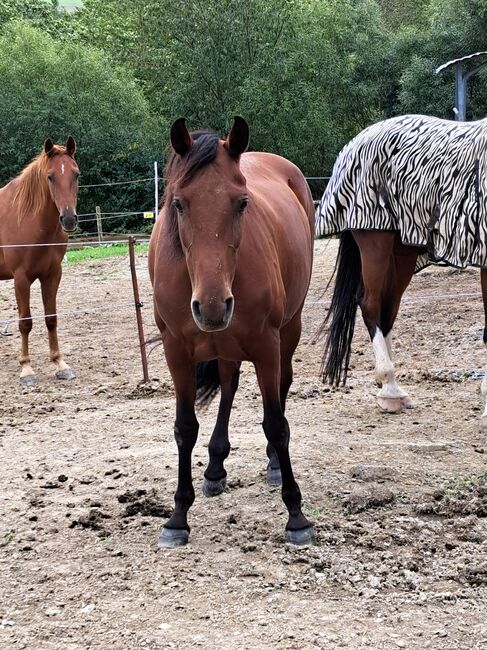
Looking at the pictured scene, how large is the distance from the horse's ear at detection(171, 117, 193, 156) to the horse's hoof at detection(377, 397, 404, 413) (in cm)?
281

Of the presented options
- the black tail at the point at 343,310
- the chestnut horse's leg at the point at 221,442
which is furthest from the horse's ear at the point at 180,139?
the black tail at the point at 343,310

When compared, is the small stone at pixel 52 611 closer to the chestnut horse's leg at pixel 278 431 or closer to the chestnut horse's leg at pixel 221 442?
the chestnut horse's leg at pixel 278 431

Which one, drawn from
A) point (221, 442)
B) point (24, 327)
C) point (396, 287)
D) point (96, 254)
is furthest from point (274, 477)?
point (96, 254)

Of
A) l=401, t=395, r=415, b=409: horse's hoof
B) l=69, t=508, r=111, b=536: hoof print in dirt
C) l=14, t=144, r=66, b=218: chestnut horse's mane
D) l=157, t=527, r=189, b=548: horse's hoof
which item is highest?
l=14, t=144, r=66, b=218: chestnut horse's mane

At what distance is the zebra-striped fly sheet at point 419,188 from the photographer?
15.1 ft

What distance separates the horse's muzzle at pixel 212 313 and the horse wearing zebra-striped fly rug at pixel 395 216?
2473mm

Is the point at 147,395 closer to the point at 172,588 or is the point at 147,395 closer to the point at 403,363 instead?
the point at 403,363

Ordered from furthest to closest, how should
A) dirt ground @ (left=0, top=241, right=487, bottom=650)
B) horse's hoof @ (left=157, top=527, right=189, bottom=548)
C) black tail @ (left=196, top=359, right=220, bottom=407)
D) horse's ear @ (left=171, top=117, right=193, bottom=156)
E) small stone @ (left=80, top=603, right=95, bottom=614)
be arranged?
1. black tail @ (left=196, top=359, right=220, bottom=407)
2. horse's hoof @ (left=157, top=527, right=189, bottom=548)
3. horse's ear @ (left=171, top=117, right=193, bottom=156)
4. small stone @ (left=80, top=603, right=95, bottom=614)
5. dirt ground @ (left=0, top=241, right=487, bottom=650)

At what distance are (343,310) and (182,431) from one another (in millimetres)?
2370

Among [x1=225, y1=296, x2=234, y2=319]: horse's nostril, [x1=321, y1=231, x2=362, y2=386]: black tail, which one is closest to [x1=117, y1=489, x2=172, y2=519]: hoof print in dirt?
[x1=225, y1=296, x2=234, y2=319]: horse's nostril

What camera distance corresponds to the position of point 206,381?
13.3 ft

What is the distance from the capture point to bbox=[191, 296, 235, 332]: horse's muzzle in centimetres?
256

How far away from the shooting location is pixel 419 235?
4.89m

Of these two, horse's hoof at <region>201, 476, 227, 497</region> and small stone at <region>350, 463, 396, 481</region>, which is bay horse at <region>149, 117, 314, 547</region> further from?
small stone at <region>350, 463, 396, 481</region>
